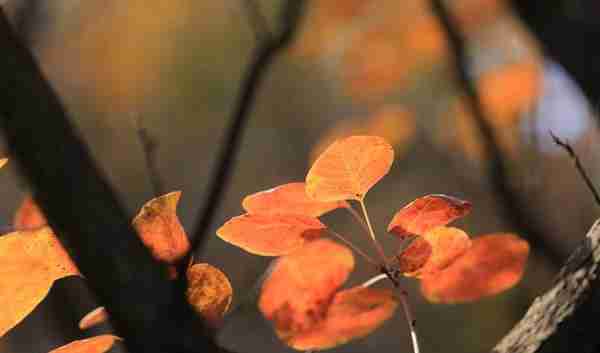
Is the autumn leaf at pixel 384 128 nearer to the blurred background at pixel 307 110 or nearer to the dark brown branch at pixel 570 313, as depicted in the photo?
the blurred background at pixel 307 110

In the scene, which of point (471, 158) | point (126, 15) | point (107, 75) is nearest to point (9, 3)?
point (471, 158)

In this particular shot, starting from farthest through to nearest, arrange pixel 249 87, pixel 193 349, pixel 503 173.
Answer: pixel 503 173 < pixel 249 87 < pixel 193 349

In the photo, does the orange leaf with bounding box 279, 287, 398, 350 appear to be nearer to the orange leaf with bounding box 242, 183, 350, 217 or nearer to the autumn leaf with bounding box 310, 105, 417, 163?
the orange leaf with bounding box 242, 183, 350, 217

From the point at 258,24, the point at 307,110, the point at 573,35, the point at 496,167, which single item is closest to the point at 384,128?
the point at 307,110

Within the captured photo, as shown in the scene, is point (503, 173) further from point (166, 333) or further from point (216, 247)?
point (216, 247)

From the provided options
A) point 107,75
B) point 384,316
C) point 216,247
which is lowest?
point 216,247
